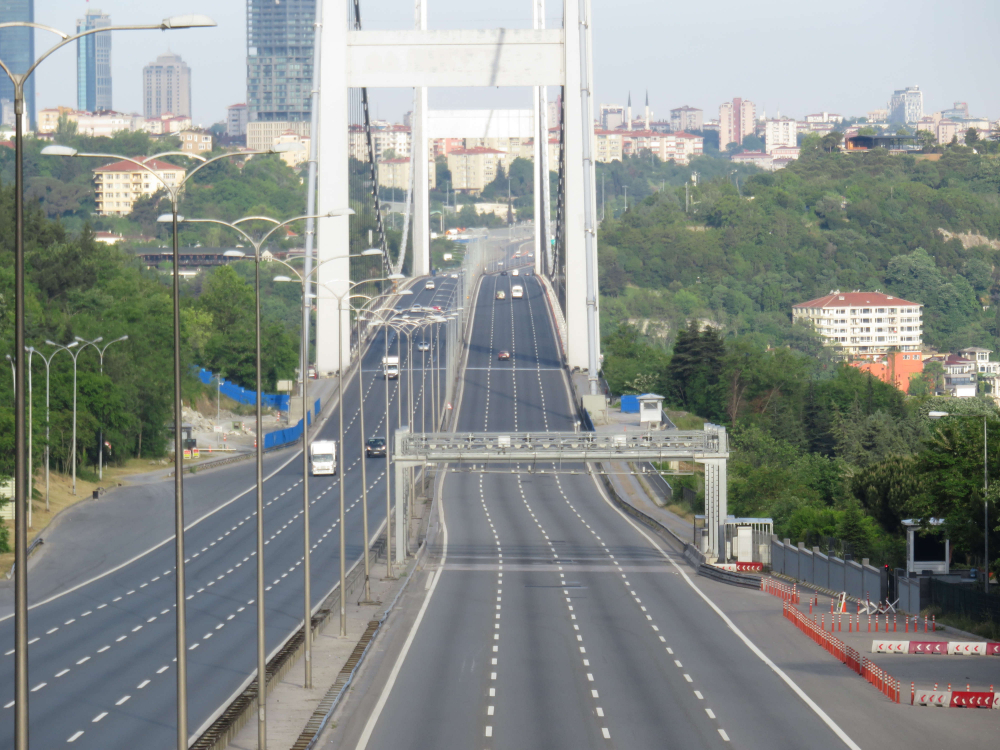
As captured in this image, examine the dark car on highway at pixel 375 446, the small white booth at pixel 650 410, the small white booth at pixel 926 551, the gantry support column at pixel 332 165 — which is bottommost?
the small white booth at pixel 926 551

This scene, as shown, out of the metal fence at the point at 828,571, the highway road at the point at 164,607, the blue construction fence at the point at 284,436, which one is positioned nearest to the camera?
the highway road at the point at 164,607

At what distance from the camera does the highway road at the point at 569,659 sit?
91.1 ft

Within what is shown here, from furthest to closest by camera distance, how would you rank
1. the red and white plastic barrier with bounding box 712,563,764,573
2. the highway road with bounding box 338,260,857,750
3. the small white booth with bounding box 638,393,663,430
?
the small white booth with bounding box 638,393,663,430 → the red and white plastic barrier with bounding box 712,563,764,573 → the highway road with bounding box 338,260,857,750

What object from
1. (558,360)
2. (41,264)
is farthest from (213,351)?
(558,360)

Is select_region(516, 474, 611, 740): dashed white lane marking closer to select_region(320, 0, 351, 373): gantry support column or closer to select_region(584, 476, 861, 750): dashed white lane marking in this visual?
select_region(584, 476, 861, 750): dashed white lane marking

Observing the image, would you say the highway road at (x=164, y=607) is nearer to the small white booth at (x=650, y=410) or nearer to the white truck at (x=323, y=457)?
the white truck at (x=323, y=457)

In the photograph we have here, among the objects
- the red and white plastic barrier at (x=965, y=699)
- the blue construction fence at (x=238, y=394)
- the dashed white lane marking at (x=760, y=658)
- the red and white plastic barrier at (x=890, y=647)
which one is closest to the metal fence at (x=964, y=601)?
the red and white plastic barrier at (x=890, y=647)

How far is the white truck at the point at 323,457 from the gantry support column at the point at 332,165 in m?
21.7

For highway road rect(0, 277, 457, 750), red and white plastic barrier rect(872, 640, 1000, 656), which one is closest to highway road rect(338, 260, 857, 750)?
red and white plastic barrier rect(872, 640, 1000, 656)

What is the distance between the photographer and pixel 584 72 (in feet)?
358

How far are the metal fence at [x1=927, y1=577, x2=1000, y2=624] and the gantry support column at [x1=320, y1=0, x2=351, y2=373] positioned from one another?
65.3 meters

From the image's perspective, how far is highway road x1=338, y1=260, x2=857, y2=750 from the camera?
2778cm

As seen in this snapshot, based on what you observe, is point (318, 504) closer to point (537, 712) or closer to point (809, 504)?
point (809, 504)

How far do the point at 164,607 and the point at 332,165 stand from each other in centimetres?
6425
